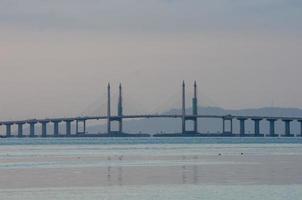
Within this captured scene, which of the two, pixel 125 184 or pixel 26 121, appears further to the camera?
pixel 26 121

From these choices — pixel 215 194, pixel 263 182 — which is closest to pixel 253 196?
pixel 215 194

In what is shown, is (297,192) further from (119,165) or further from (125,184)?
(119,165)

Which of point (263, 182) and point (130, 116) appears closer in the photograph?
point (263, 182)

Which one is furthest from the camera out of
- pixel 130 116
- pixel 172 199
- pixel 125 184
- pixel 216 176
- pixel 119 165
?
pixel 130 116

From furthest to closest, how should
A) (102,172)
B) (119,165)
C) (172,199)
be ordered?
(119,165), (102,172), (172,199)

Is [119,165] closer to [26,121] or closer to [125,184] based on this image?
[125,184]

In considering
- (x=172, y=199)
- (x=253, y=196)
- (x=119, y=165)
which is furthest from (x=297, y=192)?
(x=119, y=165)

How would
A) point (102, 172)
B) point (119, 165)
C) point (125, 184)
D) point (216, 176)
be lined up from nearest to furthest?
point (125, 184), point (216, 176), point (102, 172), point (119, 165)

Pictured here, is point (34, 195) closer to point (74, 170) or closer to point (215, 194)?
point (215, 194)

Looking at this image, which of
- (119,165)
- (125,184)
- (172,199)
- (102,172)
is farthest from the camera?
(119,165)
